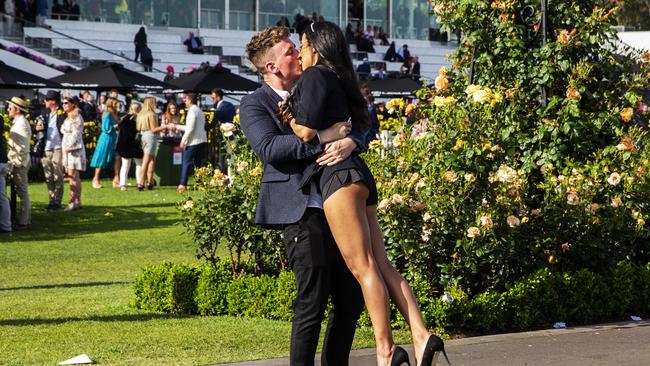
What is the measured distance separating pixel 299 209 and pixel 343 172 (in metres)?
0.26

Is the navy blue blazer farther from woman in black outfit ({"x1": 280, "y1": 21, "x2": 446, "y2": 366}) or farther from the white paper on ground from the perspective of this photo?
the white paper on ground

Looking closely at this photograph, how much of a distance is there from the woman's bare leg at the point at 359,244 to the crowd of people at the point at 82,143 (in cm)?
925

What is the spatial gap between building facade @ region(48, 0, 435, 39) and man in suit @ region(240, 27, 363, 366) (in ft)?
121

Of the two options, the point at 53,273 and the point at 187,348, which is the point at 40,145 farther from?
the point at 187,348

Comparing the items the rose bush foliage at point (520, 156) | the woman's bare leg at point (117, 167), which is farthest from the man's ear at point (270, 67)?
the woman's bare leg at point (117, 167)

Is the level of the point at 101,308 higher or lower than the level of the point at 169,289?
lower

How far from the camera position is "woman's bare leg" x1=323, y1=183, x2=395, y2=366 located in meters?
5.24

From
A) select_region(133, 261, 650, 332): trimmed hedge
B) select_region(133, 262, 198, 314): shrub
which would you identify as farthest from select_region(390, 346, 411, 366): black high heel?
select_region(133, 262, 198, 314): shrub

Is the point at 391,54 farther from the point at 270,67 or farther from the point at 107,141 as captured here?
the point at 270,67

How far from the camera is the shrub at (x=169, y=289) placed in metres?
8.48

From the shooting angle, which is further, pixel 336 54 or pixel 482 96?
pixel 482 96

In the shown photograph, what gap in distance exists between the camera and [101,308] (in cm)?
883

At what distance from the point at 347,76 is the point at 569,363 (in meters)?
2.27

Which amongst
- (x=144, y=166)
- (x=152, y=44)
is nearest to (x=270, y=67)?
(x=144, y=166)
